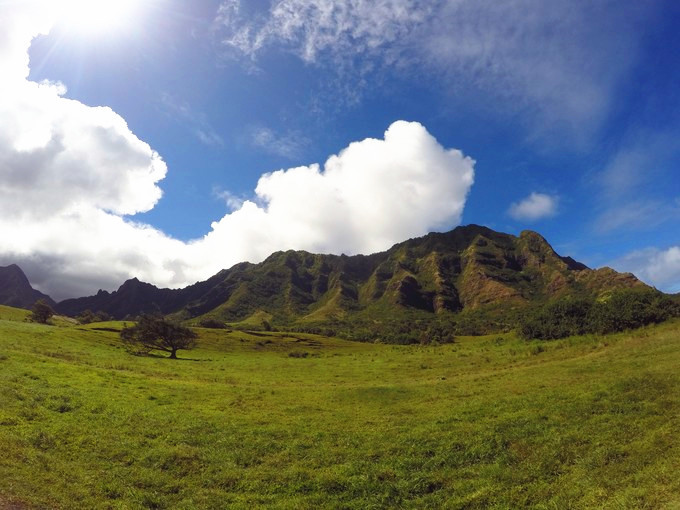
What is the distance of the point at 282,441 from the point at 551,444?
12477 mm

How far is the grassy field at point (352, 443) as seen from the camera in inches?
535

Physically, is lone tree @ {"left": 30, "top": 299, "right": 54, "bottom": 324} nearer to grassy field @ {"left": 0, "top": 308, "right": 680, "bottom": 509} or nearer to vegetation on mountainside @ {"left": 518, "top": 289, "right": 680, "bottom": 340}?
grassy field @ {"left": 0, "top": 308, "right": 680, "bottom": 509}

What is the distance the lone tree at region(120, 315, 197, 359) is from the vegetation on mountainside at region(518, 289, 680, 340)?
221 feet

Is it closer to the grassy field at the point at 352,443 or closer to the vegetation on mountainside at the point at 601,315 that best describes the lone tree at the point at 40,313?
the grassy field at the point at 352,443

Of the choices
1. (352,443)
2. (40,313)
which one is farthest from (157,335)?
(40,313)

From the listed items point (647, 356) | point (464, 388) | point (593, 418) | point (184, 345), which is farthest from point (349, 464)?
point (184, 345)

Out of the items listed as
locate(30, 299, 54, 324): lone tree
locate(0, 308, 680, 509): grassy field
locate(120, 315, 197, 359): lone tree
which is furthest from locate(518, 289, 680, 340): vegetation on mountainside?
locate(30, 299, 54, 324): lone tree

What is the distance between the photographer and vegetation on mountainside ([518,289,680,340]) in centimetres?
5591

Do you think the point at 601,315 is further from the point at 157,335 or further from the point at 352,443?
the point at 157,335

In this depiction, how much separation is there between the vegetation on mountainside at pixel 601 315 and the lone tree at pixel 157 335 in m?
67.2

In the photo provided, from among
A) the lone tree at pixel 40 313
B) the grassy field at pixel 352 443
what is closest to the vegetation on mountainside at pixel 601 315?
the grassy field at pixel 352 443

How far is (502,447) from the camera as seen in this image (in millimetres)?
17484

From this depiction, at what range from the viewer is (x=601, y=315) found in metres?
62.5

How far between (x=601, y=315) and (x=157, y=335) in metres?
78.9
